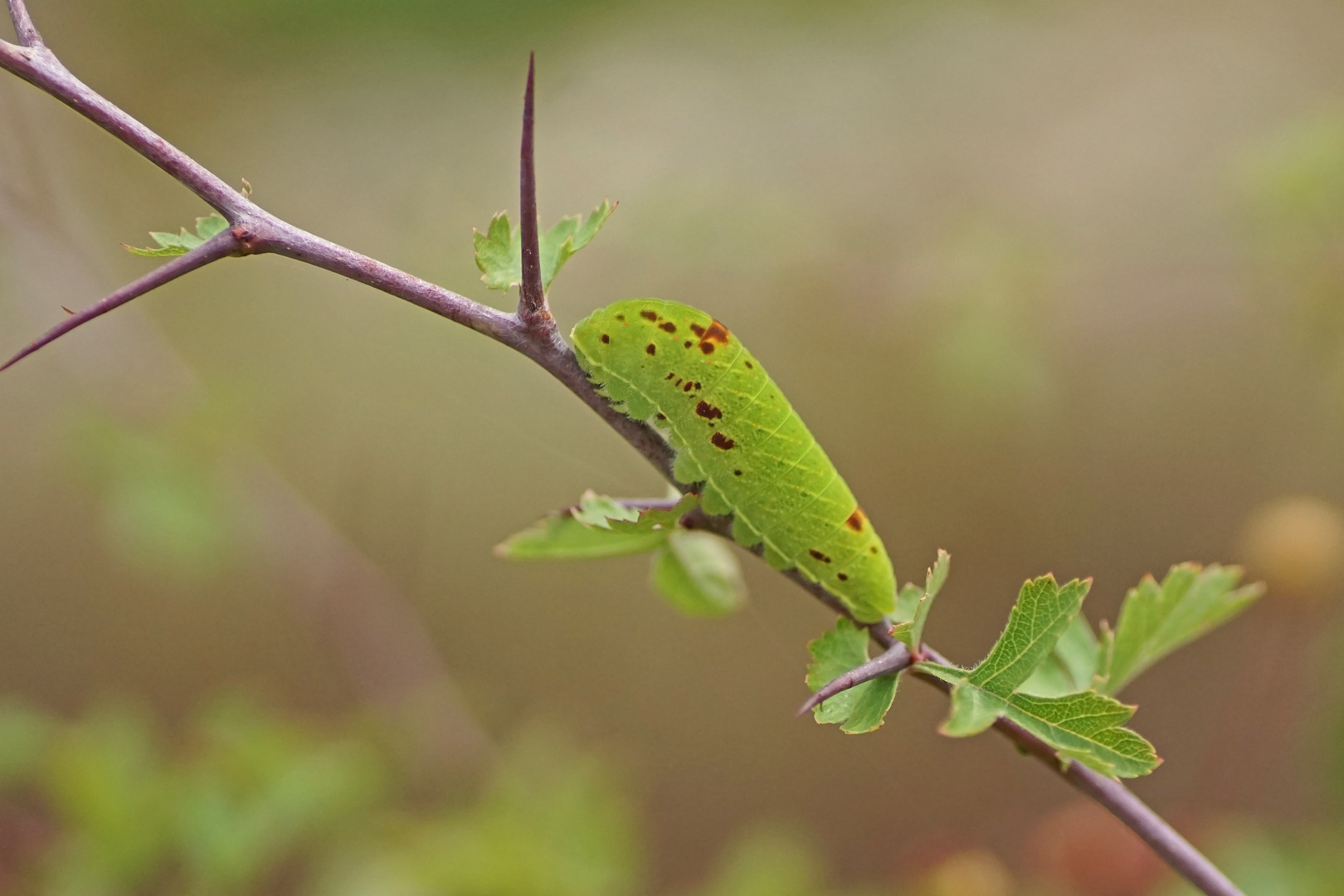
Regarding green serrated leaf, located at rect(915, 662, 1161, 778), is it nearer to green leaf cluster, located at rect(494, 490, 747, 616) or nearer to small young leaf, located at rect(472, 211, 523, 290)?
green leaf cluster, located at rect(494, 490, 747, 616)

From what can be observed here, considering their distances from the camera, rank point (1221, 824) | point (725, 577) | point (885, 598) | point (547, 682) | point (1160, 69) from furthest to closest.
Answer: point (1160, 69)
point (547, 682)
point (1221, 824)
point (725, 577)
point (885, 598)

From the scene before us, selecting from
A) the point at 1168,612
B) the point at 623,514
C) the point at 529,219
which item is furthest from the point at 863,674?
the point at 1168,612

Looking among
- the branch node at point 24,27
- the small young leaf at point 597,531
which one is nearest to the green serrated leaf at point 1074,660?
the small young leaf at point 597,531

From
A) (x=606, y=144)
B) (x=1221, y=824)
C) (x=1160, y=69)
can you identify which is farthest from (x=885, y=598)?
(x=1160, y=69)

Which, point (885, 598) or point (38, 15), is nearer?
point (885, 598)

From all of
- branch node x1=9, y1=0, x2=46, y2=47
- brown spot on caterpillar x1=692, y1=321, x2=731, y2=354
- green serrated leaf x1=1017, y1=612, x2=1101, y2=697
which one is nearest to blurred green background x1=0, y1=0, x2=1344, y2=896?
green serrated leaf x1=1017, y1=612, x2=1101, y2=697

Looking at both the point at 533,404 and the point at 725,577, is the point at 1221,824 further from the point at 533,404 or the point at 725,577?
the point at 533,404

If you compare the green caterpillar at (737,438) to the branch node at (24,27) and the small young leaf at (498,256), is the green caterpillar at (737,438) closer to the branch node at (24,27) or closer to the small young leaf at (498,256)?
the small young leaf at (498,256)
